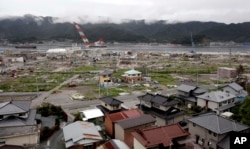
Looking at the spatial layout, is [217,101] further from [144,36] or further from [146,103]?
[144,36]

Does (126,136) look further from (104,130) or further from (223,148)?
(223,148)

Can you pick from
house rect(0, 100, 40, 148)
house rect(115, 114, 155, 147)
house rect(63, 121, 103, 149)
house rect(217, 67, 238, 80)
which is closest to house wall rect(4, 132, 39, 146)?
house rect(0, 100, 40, 148)

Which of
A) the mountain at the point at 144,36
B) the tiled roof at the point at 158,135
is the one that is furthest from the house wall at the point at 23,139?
the mountain at the point at 144,36

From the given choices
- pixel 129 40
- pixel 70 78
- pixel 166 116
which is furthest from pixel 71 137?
pixel 129 40

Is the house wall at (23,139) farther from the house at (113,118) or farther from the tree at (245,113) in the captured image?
the tree at (245,113)

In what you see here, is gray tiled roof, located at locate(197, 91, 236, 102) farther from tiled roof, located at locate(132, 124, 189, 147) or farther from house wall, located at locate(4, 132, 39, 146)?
house wall, located at locate(4, 132, 39, 146)
